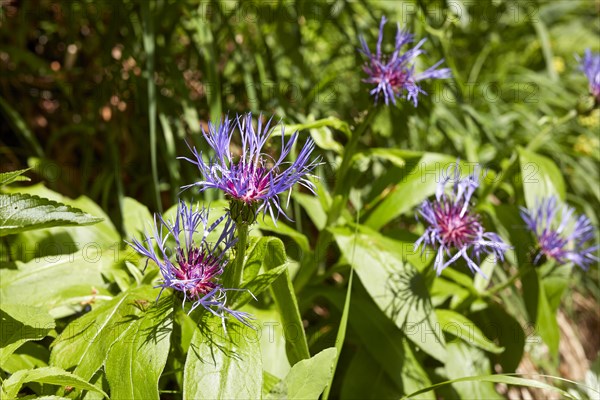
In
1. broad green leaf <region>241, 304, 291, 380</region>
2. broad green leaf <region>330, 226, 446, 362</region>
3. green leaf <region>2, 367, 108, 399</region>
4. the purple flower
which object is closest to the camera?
green leaf <region>2, 367, 108, 399</region>

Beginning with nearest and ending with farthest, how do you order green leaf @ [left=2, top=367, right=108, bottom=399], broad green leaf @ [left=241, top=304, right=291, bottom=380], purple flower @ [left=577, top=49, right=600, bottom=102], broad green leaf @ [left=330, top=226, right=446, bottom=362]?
green leaf @ [left=2, top=367, right=108, bottom=399], broad green leaf @ [left=330, top=226, right=446, bottom=362], broad green leaf @ [left=241, top=304, right=291, bottom=380], purple flower @ [left=577, top=49, right=600, bottom=102]

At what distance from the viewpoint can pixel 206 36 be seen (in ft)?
5.55

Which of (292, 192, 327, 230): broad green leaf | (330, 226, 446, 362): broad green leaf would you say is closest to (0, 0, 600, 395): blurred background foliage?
(292, 192, 327, 230): broad green leaf

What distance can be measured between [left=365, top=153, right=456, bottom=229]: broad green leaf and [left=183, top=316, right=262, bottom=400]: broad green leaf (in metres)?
0.58

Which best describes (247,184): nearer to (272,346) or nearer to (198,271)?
(198,271)

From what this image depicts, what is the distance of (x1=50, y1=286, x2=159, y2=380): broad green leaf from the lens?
100 cm

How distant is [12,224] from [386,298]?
0.68 metres

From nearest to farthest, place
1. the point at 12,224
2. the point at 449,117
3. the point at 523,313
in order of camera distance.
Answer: the point at 12,224 < the point at 523,313 < the point at 449,117

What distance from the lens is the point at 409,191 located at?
1.50 metres

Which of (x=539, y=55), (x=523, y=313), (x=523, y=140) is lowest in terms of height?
(x=523, y=313)

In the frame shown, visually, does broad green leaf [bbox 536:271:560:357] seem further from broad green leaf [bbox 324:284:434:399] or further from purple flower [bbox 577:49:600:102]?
purple flower [bbox 577:49:600:102]

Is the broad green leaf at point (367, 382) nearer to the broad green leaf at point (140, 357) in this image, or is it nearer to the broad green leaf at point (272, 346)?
the broad green leaf at point (272, 346)

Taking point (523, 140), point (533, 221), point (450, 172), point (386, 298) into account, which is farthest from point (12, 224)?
point (523, 140)

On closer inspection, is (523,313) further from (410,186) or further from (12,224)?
(12,224)
